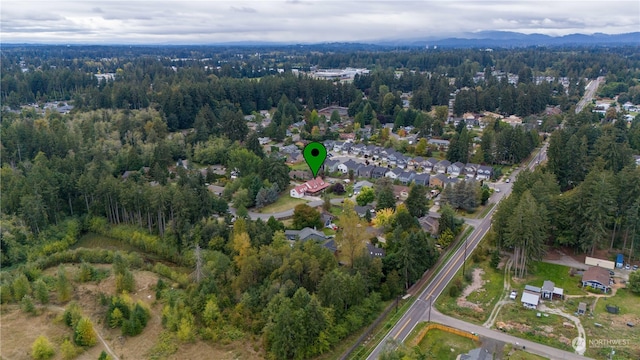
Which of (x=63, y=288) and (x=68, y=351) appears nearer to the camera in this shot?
(x=68, y=351)

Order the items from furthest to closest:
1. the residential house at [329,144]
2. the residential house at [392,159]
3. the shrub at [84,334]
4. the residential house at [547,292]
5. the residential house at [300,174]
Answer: the residential house at [329,144], the residential house at [392,159], the residential house at [300,174], the residential house at [547,292], the shrub at [84,334]

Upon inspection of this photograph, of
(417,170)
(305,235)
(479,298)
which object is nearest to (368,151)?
(417,170)

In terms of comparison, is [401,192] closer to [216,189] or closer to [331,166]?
[331,166]

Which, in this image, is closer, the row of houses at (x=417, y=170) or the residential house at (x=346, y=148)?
the row of houses at (x=417, y=170)

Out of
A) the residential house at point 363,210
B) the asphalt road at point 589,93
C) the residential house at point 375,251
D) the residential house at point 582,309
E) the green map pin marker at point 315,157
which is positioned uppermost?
the asphalt road at point 589,93

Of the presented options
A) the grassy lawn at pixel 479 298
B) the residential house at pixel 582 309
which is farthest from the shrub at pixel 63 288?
the residential house at pixel 582 309

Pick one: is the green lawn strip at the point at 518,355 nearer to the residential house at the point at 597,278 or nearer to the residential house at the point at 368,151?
the residential house at the point at 597,278

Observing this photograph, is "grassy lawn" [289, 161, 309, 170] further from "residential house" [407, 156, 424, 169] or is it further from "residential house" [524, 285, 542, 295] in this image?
"residential house" [524, 285, 542, 295]
